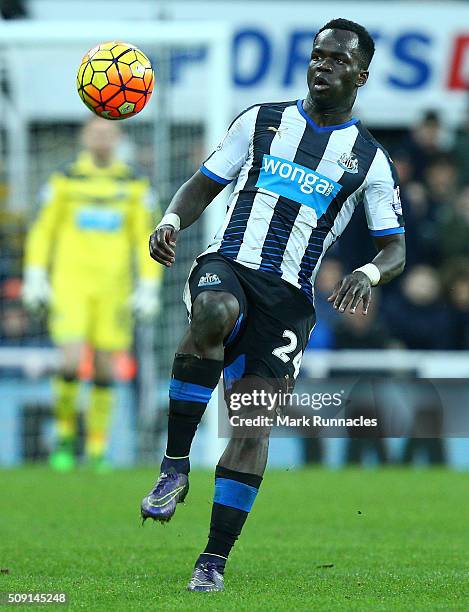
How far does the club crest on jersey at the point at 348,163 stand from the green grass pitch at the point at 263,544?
1.79m

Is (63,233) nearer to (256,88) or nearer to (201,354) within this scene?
(256,88)

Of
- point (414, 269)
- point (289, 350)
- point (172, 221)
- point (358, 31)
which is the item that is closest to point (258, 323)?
point (289, 350)

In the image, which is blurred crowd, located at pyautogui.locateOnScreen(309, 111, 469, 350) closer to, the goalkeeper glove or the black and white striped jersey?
the goalkeeper glove

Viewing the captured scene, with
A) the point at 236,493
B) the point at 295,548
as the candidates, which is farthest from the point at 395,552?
the point at 236,493

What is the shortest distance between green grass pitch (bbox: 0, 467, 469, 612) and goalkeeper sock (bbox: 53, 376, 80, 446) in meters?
0.48

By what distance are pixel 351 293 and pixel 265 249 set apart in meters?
0.58

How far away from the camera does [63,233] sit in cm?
1230

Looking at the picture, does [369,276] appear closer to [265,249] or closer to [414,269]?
[265,249]

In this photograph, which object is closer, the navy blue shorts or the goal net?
the navy blue shorts

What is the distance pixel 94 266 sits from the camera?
40.4 ft

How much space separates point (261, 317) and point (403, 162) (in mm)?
9167

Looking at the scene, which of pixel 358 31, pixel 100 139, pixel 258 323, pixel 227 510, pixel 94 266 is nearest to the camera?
pixel 227 510

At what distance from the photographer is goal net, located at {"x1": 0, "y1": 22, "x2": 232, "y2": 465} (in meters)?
12.3

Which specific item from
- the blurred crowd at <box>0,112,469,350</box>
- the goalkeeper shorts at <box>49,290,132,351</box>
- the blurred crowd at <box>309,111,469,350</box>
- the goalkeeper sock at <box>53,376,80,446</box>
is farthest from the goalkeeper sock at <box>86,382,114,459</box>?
the blurred crowd at <box>309,111,469,350</box>
